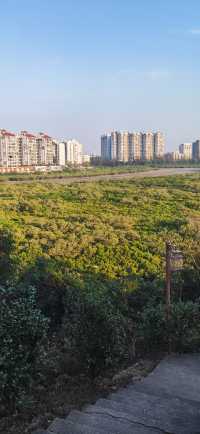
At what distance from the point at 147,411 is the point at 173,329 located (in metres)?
2.17

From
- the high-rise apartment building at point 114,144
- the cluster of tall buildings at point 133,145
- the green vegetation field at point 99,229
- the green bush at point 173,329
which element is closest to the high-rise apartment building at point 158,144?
the cluster of tall buildings at point 133,145

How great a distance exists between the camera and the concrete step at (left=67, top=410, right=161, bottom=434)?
379 cm

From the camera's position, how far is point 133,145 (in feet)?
326

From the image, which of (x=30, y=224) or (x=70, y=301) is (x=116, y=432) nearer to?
(x=70, y=301)

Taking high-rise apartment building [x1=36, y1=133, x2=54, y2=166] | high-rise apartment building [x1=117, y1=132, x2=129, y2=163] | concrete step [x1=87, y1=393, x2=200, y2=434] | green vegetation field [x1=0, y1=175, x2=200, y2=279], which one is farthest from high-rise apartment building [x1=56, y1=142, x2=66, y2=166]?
concrete step [x1=87, y1=393, x2=200, y2=434]

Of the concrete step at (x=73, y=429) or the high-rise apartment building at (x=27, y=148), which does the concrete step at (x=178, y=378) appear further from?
the high-rise apartment building at (x=27, y=148)

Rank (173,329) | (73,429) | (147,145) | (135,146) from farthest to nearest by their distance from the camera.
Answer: (147,145) < (135,146) < (173,329) < (73,429)

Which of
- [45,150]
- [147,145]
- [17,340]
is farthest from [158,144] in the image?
[17,340]

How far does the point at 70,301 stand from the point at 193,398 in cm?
213

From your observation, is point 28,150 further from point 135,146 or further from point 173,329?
point 173,329

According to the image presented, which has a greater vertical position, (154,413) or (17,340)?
(17,340)

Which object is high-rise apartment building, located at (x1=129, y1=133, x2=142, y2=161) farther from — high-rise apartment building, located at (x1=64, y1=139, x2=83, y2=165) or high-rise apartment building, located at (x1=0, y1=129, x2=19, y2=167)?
high-rise apartment building, located at (x1=0, y1=129, x2=19, y2=167)

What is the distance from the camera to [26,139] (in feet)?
228

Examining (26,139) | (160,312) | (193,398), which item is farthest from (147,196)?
(26,139)
